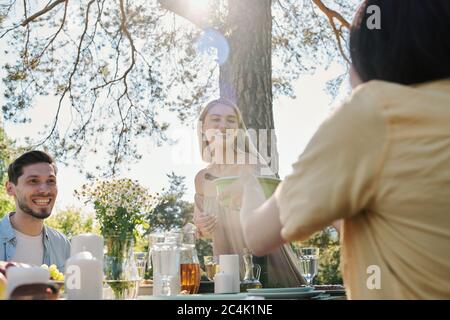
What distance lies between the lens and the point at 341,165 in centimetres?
81

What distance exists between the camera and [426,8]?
0.88m

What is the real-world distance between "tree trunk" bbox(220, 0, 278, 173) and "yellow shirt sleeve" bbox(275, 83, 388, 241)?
285 cm

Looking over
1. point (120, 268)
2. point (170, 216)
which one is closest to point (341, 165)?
point (120, 268)

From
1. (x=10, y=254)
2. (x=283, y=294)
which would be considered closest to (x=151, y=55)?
(x=10, y=254)

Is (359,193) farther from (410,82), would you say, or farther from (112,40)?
(112,40)

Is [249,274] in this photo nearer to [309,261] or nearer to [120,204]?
[309,261]

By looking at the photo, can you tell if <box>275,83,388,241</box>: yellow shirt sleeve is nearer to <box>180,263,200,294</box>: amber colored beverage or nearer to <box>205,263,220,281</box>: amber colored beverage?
<box>180,263,200,294</box>: amber colored beverage

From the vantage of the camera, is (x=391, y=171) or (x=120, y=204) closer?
(x=391, y=171)

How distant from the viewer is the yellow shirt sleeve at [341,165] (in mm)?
805

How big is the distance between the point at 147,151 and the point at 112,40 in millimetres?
1308

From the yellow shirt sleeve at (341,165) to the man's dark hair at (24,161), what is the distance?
2365 mm

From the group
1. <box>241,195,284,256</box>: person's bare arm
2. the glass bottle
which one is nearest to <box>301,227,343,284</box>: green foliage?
the glass bottle

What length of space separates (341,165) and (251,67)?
3.19 meters

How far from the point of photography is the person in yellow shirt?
31.9 inches
